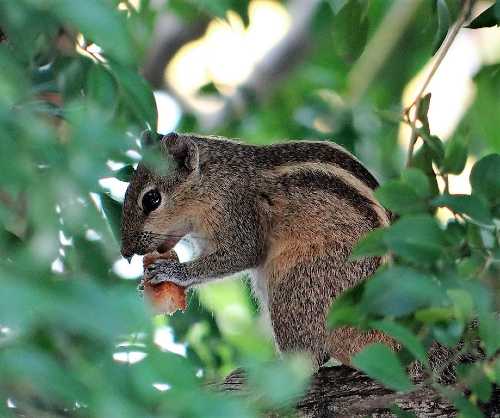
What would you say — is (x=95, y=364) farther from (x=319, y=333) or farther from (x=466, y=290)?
(x=319, y=333)

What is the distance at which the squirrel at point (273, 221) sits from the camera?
3879 mm

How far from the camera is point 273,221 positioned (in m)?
4.16

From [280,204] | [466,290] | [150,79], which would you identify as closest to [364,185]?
[280,204]

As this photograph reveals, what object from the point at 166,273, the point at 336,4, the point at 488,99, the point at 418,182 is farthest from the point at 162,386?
the point at 166,273

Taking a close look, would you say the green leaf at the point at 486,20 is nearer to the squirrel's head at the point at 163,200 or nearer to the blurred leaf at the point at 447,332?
the blurred leaf at the point at 447,332

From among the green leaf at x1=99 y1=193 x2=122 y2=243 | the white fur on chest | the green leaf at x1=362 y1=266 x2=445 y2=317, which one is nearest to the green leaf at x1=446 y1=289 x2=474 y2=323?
the green leaf at x1=362 y1=266 x2=445 y2=317

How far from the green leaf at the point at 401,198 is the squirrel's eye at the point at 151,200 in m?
2.09

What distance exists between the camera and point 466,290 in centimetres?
206

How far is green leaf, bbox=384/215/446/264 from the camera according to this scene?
208 centimetres

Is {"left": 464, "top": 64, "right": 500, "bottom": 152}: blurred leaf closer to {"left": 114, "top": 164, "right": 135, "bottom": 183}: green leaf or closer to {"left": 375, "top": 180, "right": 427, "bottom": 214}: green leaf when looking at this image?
{"left": 375, "top": 180, "right": 427, "bottom": 214}: green leaf

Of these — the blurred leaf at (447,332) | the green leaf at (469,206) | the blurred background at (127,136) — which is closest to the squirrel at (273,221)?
the blurred background at (127,136)

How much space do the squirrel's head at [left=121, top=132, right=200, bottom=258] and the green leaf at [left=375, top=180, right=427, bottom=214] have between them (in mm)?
1959

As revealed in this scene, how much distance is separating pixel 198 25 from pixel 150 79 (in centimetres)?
41

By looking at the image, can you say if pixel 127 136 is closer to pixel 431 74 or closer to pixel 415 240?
pixel 415 240
